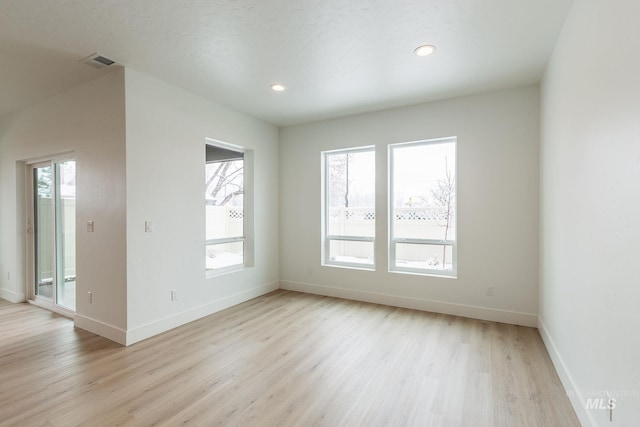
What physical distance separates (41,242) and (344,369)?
15.6ft

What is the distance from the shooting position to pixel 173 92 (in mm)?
3496

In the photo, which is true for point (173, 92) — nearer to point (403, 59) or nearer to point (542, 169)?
point (403, 59)

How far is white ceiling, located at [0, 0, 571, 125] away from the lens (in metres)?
2.17

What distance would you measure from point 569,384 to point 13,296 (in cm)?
681

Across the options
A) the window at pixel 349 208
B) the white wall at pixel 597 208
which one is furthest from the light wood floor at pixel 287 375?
the window at pixel 349 208

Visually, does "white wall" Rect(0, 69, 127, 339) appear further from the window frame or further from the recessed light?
the recessed light

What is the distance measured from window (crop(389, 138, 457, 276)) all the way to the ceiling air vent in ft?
11.3

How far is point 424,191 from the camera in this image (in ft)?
13.7

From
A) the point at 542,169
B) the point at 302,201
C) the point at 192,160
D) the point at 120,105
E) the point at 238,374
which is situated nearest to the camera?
the point at 238,374

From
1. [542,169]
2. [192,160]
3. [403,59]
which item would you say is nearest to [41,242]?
[192,160]

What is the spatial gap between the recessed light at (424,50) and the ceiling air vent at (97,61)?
2881mm

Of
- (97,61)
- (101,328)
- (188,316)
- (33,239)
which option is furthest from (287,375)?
(33,239)

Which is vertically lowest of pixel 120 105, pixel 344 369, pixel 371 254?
pixel 344 369

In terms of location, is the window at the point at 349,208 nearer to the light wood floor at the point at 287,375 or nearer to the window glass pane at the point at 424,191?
the window glass pane at the point at 424,191
